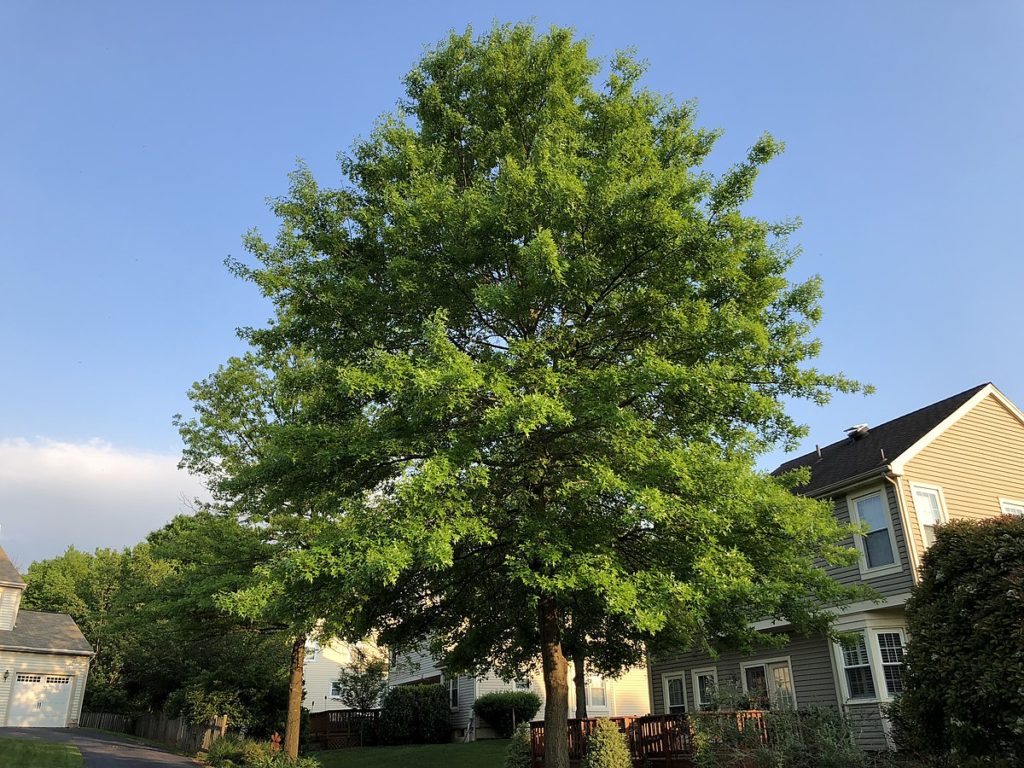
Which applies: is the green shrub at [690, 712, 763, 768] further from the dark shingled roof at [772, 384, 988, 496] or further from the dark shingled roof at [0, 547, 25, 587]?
the dark shingled roof at [0, 547, 25, 587]

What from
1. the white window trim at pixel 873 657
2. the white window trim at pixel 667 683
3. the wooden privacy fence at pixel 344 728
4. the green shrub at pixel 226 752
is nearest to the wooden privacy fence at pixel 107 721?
the wooden privacy fence at pixel 344 728

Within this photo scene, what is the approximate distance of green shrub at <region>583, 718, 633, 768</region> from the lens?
1387 centimetres

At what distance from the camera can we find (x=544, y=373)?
34.6 feet

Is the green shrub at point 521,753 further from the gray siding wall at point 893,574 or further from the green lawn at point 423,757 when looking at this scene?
the gray siding wall at point 893,574

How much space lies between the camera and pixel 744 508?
9938mm

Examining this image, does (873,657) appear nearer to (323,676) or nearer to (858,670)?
(858,670)

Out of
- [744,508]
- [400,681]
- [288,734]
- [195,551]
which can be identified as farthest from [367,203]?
[400,681]

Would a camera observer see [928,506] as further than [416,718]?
No

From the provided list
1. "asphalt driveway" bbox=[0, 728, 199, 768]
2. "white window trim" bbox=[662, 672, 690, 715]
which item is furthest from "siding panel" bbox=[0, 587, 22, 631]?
"white window trim" bbox=[662, 672, 690, 715]

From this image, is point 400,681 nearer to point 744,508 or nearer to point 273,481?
point 273,481

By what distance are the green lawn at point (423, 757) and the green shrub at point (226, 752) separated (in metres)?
3.67

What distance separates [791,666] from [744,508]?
12708 millimetres

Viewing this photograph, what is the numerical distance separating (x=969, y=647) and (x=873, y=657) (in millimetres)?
10116

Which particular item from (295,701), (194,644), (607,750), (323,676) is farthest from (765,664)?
(323,676)
